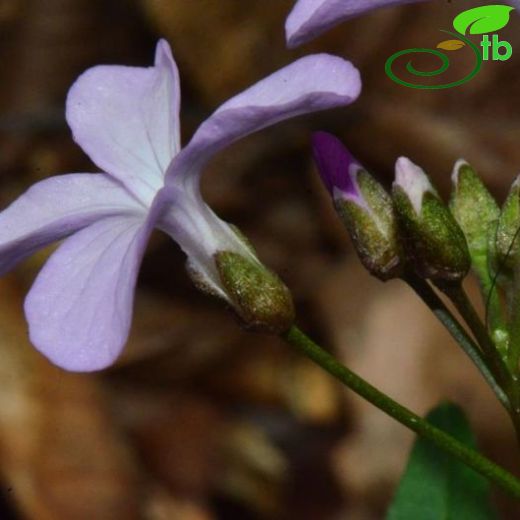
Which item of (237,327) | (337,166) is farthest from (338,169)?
(237,327)

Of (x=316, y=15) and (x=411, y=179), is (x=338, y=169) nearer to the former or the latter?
(x=411, y=179)

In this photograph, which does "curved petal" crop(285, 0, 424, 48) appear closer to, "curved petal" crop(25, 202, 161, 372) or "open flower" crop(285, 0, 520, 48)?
"open flower" crop(285, 0, 520, 48)

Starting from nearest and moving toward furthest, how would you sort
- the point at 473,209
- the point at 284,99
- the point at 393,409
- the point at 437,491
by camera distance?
the point at 284,99 → the point at 393,409 → the point at 473,209 → the point at 437,491

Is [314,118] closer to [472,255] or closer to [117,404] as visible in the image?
[117,404]

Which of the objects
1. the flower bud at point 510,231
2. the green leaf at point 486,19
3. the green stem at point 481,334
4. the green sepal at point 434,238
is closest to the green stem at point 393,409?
the green stem at point 481,334

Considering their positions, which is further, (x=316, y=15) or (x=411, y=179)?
(x=411, y=179)

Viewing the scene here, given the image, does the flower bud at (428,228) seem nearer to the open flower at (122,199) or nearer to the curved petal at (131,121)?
the open flower at (122,199)

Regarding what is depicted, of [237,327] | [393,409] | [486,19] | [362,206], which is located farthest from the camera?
[237,327]
